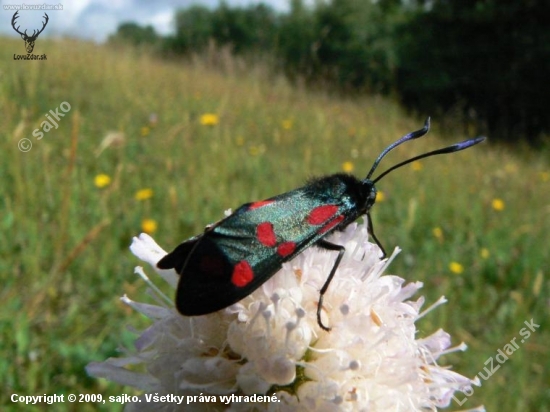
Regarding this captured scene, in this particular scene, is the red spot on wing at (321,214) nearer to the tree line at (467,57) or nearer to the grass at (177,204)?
the grass at (177,204)

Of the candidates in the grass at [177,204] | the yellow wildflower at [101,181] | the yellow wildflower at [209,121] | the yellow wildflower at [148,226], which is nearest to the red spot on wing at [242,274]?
the grass at [177,204]

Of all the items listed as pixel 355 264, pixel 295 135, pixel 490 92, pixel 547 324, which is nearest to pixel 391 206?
pixel 547 324

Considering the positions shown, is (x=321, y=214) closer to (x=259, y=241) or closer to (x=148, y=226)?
(x=259, y=241)

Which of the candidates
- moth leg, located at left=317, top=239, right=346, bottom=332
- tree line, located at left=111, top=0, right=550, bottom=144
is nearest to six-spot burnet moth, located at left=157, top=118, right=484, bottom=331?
moth leg, located at left=317, top=239, right=346, bottom=332

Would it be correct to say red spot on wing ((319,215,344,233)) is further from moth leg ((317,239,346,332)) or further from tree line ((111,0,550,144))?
tree line ((111,0,550,144))

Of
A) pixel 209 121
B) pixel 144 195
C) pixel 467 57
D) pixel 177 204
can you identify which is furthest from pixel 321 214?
pixel 467 57

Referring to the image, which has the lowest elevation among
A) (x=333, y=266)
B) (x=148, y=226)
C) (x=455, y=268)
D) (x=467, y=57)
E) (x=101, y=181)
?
(x=455, y=268)
